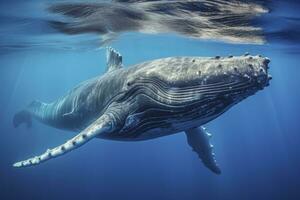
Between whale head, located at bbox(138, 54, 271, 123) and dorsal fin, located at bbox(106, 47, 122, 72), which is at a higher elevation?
dorsal fin, located at bbox(106, 47, 122, 72)

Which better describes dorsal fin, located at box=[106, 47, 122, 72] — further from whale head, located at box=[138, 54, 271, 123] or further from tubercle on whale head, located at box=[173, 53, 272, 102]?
tubercle on whale head, located at box=[173, 53, 272, 102]

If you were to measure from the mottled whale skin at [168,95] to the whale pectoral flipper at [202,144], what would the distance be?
265 cm

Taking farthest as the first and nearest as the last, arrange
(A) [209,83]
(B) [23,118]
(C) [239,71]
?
(B) [23,118] → (A) [209,83] → (C) [239,71]

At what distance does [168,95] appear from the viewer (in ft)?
25.0

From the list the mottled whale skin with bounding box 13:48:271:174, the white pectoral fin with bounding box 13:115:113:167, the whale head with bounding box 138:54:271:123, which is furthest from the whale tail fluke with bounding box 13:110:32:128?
the whale head with bounding box 138:54:271:123

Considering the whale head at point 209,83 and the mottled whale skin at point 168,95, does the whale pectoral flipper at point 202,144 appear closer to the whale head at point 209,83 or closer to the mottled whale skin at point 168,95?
the mottled whale skin at point 168,95

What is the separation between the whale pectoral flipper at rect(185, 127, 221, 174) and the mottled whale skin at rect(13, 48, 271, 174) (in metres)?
2.65

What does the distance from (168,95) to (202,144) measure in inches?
172

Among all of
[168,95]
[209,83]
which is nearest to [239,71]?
[209,83]

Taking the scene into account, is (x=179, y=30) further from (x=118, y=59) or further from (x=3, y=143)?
(x=3, y=143)

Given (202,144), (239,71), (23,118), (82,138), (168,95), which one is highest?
(23,118)

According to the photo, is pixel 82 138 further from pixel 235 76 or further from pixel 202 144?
pixel 202 144

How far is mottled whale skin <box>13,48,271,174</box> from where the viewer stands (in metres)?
6.80

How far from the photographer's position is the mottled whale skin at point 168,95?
6.80m
